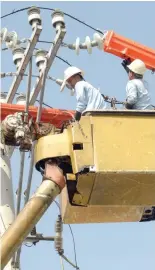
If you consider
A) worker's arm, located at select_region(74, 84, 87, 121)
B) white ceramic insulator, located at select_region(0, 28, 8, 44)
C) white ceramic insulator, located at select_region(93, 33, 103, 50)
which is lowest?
worker's arm, located at select_region(74, 84, 87, 121)

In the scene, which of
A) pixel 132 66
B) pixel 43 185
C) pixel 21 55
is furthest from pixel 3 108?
pixel 43 185

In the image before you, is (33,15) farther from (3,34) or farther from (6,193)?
(6,193)

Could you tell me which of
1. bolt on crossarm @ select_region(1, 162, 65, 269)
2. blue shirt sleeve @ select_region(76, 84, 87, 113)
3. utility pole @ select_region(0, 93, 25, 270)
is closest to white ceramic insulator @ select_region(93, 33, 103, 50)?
utility pole @ select_region(0, 93, 25, 270)

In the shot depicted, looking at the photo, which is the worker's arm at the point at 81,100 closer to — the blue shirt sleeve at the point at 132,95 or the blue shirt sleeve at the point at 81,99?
the blue shirt sleeve at the point at 81,99

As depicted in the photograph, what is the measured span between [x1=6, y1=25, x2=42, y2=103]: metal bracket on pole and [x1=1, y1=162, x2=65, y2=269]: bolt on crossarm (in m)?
3.13

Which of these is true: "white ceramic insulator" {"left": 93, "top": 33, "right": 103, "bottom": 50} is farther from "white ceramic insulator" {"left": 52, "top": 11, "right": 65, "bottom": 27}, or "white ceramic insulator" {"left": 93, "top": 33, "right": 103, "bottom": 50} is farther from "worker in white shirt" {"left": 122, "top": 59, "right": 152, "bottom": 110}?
"worker in white shirt" {"left": 122, "top": 59, "right": 152, "bottom": 110}

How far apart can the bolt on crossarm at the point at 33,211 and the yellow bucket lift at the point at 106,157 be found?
11 centimetres

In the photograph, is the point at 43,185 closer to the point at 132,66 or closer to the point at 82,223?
the point at 82,223

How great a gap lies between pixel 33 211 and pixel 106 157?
2.97 ft

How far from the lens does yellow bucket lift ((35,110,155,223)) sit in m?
7.89

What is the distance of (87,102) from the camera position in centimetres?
880

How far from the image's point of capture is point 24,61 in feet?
36.5

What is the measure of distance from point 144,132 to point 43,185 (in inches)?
46.2

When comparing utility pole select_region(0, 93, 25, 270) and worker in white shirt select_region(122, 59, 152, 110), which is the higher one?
worker in white shirt select_region(122, 59, 152, 110)
